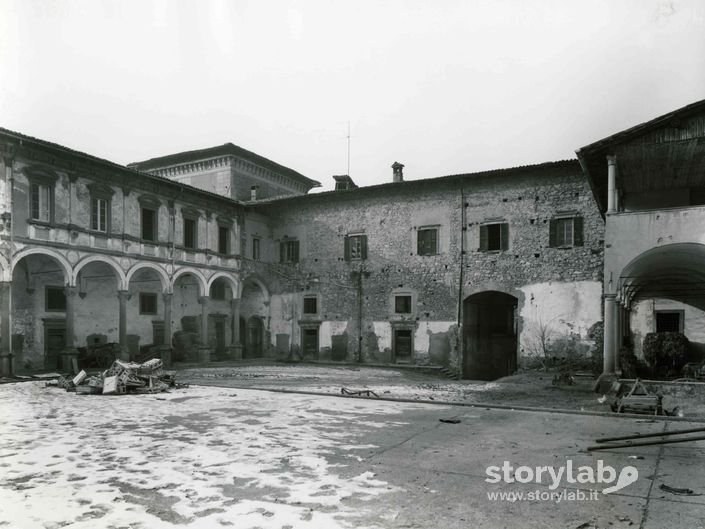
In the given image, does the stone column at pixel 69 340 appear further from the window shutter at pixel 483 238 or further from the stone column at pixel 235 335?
the window shutter at pixel 483 238

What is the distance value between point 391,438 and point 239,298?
64.4 ft

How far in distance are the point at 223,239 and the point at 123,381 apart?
13767 mm

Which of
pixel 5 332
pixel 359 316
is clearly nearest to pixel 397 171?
pixel 359 316

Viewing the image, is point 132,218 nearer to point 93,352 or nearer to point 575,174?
point 93,352

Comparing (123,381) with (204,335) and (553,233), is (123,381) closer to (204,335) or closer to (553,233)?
(204,335)

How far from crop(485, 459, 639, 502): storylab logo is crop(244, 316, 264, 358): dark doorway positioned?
23.1m

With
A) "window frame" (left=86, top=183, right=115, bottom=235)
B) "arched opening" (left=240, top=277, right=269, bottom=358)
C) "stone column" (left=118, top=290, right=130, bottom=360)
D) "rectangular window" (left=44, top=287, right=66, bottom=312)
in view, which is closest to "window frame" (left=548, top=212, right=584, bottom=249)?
"arched opening" (left=240, top=277, right=269, bottom=358)

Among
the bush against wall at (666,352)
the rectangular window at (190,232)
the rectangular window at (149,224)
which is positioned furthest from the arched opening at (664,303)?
the rectangular window at (149,224)

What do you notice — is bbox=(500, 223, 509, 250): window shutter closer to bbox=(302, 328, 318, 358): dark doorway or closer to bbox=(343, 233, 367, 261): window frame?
bbox=(343, 233, 367, 261): window frame

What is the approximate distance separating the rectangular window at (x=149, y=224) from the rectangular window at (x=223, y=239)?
400cm

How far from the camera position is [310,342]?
27.0 meters

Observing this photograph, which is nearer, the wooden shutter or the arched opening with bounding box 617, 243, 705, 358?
the arched opening with bounding box 617, 243, 705, 358

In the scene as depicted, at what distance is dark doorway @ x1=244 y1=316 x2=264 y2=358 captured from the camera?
2869cm

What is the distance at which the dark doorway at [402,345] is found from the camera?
2416 centimetres
